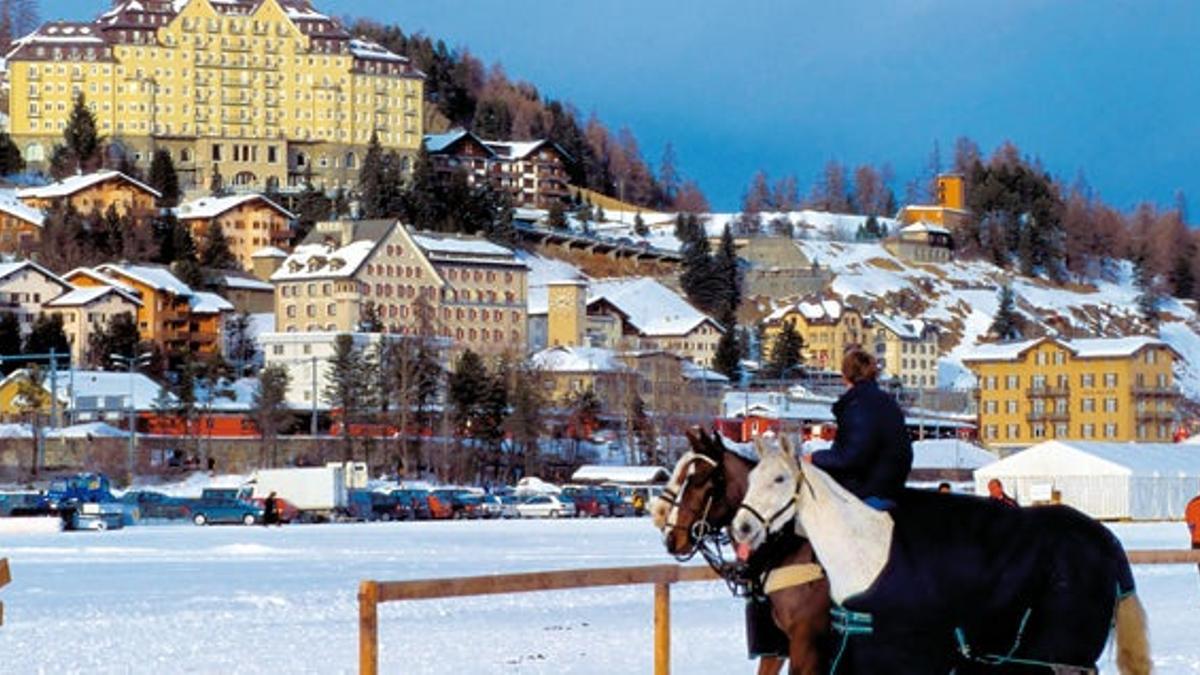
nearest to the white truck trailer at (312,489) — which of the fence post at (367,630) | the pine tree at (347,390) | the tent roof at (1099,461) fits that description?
the tent roof at (1099,461)

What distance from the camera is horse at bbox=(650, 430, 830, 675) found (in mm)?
11195

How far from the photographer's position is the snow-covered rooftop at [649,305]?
182750mm

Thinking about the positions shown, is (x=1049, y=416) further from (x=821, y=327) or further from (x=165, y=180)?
(x=165, y=180)

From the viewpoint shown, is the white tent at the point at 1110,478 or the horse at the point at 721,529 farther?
the white tent at the point at 1110,478

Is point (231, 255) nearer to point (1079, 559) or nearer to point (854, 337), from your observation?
point (854, 337)

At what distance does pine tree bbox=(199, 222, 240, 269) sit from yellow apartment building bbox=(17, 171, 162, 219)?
174 inches

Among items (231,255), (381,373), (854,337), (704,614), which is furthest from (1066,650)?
(854,337)

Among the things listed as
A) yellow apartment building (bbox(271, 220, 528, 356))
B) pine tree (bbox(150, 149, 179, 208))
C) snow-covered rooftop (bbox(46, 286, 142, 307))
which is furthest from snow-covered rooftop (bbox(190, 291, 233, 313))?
pine tree (bbox(150, 149, 179, 208))

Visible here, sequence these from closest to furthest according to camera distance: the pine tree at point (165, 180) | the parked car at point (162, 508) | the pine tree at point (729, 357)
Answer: the parked car at point (162, 508) < the pine tree at point (729, 357) < the pine tree at point (165, 180)

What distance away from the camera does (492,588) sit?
1244cm

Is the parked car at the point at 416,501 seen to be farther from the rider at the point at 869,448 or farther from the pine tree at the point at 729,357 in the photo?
the pine tree at the point at 729,357

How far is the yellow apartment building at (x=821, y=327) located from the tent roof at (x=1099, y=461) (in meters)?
115

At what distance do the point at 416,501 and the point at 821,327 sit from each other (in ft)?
380

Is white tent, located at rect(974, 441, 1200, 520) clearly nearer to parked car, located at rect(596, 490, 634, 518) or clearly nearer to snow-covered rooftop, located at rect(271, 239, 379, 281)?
parked car, located at rect(596, 490, 634, 518)
